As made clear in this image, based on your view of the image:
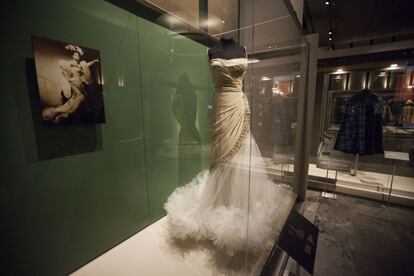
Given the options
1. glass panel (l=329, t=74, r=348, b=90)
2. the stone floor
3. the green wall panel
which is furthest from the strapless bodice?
glass panel (l=329, t=74, r=348, b=90)

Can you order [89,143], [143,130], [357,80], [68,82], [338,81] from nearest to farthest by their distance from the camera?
[68,82], [89,143], [143,130], [357,80], [338,81]

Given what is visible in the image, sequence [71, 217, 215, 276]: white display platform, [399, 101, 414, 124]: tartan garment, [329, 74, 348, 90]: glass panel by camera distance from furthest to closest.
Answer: [329, 74, 348, 90]: glass panel < [399, 101, 414, 124]: tartan garment < [71, 217, 215, 276]: white display platform

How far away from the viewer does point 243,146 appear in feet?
4.00

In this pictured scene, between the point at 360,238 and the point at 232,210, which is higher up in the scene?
the point at 232,210

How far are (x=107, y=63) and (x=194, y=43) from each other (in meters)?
→ 0.86

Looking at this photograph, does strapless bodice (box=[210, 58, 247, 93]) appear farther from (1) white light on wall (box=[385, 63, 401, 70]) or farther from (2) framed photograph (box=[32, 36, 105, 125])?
(1) white light on wall (box=[385, 63, 401, 70])

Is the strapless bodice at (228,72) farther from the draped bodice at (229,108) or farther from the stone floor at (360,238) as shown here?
the stone floor at (360,238)

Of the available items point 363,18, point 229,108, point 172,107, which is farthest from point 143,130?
point 363,18

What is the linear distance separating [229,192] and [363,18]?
2731 millimetres

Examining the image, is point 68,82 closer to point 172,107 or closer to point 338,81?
point 172,107

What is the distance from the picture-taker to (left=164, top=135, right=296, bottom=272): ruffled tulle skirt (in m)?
1.11

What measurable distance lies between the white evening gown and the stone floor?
607 mm

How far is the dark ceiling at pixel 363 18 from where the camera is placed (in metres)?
2.11

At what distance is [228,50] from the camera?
1187 millimetres
